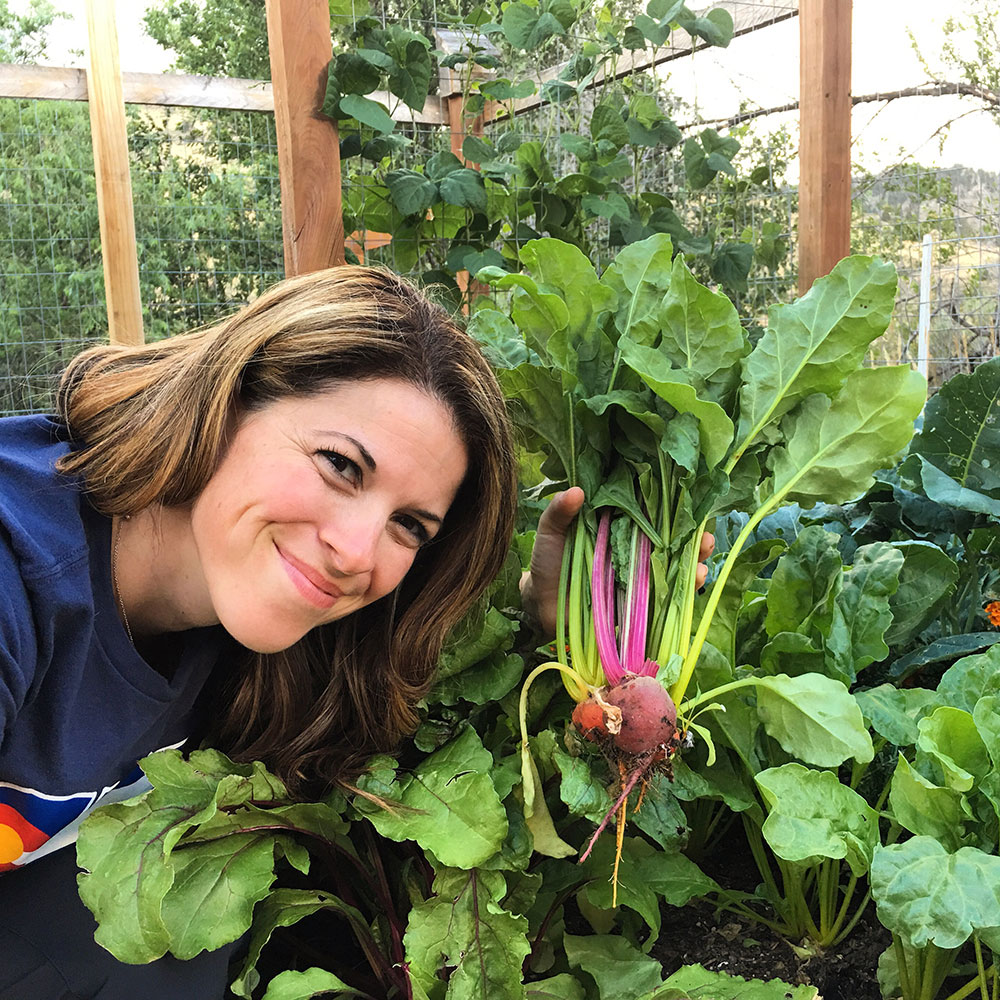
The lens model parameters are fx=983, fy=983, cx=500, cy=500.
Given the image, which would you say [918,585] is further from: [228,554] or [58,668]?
[58,668]

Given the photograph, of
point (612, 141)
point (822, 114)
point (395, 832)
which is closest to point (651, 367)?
point (395, 832)

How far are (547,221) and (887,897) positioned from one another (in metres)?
2.13

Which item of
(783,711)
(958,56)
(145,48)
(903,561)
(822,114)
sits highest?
(145,48)

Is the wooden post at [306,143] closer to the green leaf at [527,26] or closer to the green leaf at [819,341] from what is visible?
the green leaf at [527,26]

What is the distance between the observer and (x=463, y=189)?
254cm

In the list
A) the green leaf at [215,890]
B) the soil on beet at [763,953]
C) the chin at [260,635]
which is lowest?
the soil on beet at [763,953]

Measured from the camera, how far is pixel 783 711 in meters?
1.08

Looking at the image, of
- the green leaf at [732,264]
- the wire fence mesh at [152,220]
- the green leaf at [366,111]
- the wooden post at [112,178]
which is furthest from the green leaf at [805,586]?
the wire fence mesh at [152,220]

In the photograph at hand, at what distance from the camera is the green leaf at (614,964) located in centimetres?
112

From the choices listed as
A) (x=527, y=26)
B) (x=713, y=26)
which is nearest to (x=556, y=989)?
(x=527, y=26)

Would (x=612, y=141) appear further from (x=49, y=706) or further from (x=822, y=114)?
(x=49, y=706)

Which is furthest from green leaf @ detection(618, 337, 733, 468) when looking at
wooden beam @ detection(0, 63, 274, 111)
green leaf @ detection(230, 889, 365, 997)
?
wooden beam @ detection(0, 63, 274, 111)

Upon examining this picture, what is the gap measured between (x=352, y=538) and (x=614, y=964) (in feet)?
2.00

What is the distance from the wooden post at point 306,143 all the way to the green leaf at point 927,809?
1.73m
